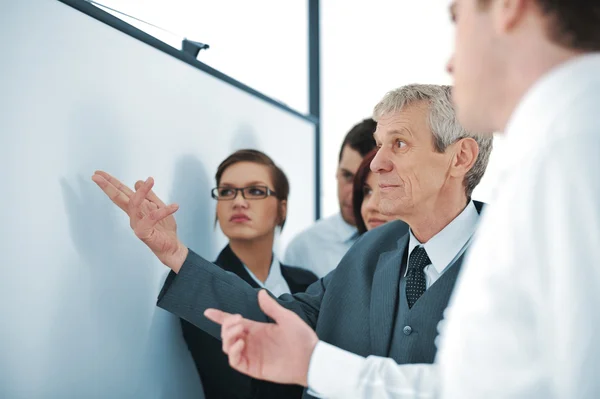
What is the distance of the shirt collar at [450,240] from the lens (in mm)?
1560

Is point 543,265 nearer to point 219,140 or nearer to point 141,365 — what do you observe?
point 141,365

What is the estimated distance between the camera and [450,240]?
159 cm

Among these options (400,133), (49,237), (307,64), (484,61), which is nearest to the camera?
(484,61)

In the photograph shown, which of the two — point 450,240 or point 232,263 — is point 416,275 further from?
point 232,263

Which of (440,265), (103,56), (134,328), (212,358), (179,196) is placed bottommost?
(212,358)

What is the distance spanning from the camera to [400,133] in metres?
1.67

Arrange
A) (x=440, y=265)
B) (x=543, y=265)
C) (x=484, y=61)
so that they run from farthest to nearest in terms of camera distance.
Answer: (x=440, y=265) < (x=484, y=61) < (x=543, y=265)

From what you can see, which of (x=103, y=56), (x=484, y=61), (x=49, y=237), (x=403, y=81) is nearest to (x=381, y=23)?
(x=403, y=81)

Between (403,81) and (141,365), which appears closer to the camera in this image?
(141,365)

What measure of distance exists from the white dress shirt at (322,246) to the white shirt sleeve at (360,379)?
4.80ft

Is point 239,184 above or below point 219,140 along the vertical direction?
below

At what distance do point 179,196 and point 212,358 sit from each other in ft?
1.58

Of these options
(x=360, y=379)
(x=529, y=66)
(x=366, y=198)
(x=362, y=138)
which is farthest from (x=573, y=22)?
(x=362, y=138)

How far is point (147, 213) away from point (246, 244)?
59 cm
